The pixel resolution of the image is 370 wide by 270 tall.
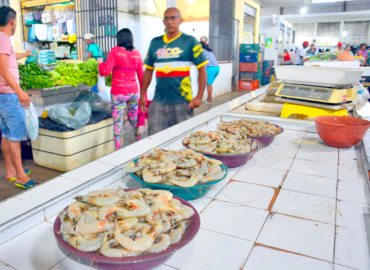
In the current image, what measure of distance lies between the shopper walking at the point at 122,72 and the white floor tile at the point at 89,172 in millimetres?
2421

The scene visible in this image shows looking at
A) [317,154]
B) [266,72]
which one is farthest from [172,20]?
[266,72]

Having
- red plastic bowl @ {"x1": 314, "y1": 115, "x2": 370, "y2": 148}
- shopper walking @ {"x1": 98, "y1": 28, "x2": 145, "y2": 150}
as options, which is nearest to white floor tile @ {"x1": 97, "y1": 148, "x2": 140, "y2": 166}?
red plastic bowl @ {"x1": 314, "y1": 115, "x2": 370, "y2": 148}

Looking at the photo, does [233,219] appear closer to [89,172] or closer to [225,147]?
[225,147]

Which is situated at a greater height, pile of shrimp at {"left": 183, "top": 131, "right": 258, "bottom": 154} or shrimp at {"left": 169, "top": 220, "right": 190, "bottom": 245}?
pile of shrimp at {"left": 183, "top": 131, "right": 258, "bottom": 154}

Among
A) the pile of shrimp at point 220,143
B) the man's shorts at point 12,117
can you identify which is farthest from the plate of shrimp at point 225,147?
the man's shorts at point 12,117

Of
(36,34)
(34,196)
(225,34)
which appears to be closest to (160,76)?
(34,196)

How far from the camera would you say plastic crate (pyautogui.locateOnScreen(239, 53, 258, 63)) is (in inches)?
442

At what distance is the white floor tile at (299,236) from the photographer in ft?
3.35

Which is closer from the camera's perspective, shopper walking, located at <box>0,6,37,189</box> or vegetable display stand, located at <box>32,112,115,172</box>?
shopper walking, located at <box>0,6,37,189</box>

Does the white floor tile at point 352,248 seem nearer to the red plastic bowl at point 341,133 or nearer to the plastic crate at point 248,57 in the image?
the red plastic bowl at point 341,133

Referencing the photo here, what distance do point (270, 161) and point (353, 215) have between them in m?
0.63

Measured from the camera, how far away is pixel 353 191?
1447mm

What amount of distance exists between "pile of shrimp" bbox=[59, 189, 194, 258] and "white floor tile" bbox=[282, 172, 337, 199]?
2.29 ft

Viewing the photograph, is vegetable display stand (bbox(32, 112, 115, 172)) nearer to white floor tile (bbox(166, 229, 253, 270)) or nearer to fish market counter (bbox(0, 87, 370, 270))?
fish market counter (bbox(0, 87, 370, 270))
